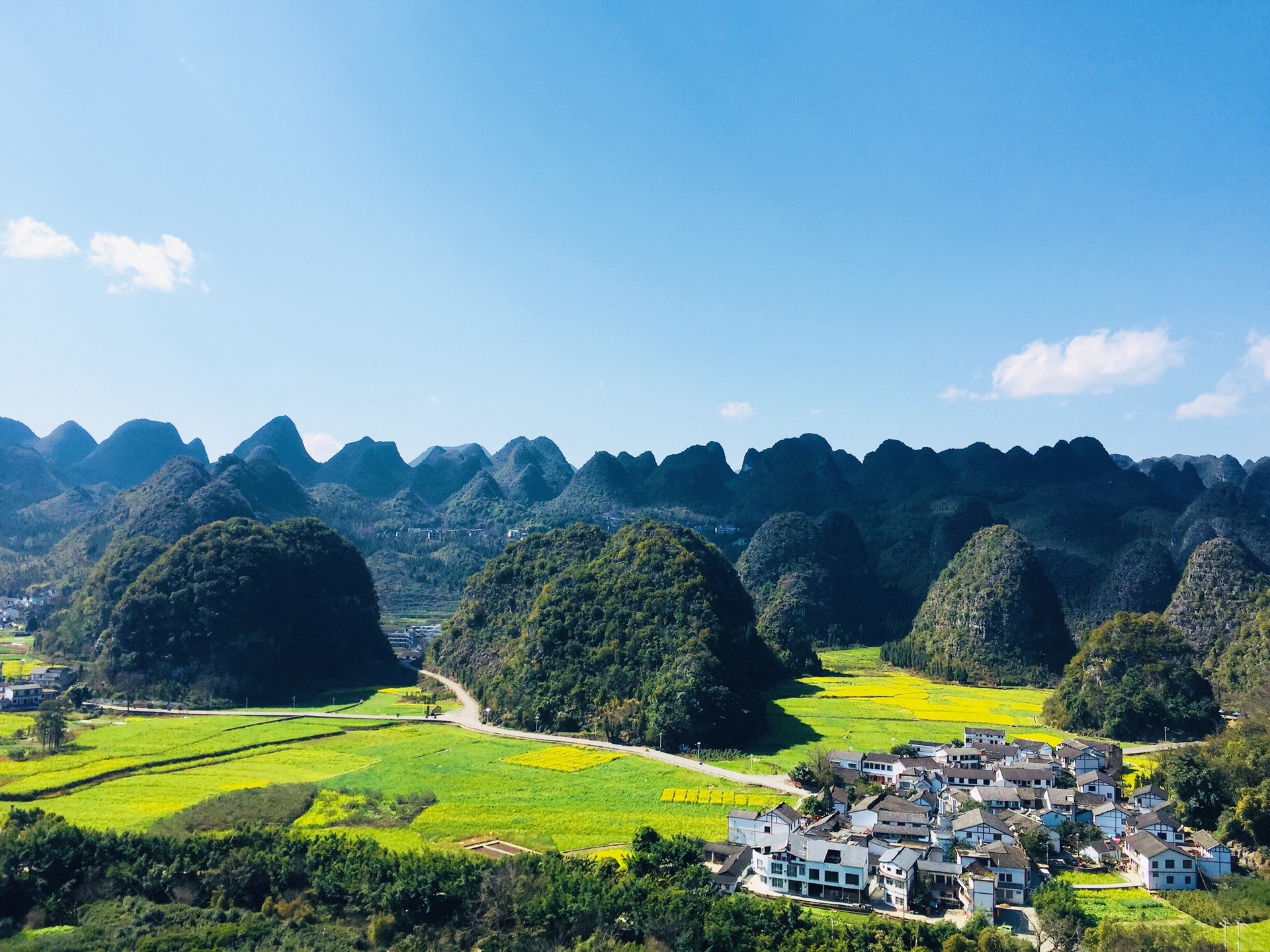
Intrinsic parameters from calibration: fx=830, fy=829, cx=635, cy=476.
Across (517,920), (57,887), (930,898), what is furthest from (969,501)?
(57,887)

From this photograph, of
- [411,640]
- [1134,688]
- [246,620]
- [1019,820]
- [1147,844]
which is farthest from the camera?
[411,640]

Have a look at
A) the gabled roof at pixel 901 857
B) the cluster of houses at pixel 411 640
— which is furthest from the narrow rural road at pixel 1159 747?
the cluster of houses at pixel 411 640

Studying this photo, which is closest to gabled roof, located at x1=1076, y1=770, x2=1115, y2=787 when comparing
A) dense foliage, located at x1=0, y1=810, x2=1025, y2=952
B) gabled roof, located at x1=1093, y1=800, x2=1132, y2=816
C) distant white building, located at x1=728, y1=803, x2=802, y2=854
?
gabled roof, located at x1=1093, y1=800, x2=1132, y2=816

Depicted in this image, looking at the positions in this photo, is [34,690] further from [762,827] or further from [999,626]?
[999,626]

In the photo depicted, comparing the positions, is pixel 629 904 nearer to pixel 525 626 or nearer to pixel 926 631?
pixel 525 626

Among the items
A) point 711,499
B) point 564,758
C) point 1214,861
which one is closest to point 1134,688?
point 1214,861

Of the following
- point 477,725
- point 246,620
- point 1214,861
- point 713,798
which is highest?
point 246,620

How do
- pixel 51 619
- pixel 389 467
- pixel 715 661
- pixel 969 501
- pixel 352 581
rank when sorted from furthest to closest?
pixel 389 467 → pixel 969 501 → pixel 352 581 → pixel 51 619 → pixel 715 661
